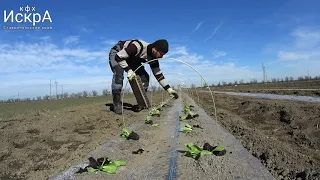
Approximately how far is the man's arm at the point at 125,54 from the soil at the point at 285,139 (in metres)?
2.96

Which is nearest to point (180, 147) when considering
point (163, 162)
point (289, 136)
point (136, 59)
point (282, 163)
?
point (163, 162)

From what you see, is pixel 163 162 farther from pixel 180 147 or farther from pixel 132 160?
pixel 180 147

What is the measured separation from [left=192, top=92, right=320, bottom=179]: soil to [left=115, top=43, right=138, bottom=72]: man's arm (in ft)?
9.71

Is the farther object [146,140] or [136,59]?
[136,59]

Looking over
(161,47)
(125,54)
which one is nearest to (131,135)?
(161,47)

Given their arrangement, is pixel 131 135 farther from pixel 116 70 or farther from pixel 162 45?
pixel 116 70

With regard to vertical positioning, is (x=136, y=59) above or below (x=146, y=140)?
above

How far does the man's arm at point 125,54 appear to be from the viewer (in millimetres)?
8031

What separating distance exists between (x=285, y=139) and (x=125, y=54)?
442cm

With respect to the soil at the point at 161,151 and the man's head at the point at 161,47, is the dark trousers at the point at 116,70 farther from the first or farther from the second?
the man's head at the point at 161,47

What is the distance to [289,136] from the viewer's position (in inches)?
275

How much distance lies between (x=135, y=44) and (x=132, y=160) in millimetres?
4660

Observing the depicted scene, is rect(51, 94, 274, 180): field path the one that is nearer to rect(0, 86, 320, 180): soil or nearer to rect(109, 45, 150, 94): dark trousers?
rect(0, 86, 320, 180): soil

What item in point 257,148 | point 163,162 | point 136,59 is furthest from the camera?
point 136,59
